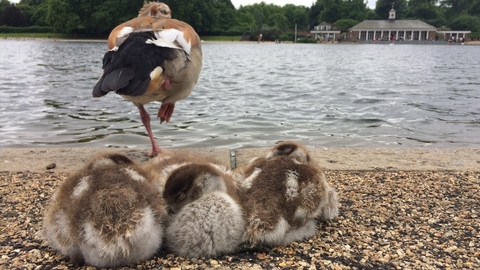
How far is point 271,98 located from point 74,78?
9119mm

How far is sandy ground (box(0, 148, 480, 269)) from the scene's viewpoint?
2.53 meters

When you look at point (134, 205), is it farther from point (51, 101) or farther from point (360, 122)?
point (51, 101)

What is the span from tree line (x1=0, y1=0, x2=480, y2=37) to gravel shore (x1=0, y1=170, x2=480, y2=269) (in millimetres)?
75320

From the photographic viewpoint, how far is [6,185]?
156 inches

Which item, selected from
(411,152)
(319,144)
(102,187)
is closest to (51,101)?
(319,144)

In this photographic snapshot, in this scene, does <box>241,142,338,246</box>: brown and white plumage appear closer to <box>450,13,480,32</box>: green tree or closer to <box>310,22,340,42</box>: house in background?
<box>310,22,340,42</box>: house in background

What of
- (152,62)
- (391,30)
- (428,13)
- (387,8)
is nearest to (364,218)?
(152,62)

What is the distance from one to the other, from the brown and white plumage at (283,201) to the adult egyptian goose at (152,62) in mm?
1588

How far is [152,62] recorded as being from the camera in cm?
416

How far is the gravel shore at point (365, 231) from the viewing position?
251 cm

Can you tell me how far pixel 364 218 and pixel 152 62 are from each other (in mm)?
2415

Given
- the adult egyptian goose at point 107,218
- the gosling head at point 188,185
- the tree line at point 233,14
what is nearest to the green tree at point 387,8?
the tree line at point 233,14

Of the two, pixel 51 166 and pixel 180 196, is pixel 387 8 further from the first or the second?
pixel 180 196

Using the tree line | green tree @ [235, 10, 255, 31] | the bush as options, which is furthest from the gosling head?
green tree @ [235, 10, 255, 31]
